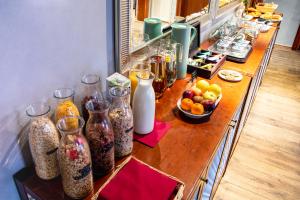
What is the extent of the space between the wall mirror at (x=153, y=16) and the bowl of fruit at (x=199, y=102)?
31 cm

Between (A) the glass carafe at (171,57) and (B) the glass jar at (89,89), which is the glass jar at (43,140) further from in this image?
(A) the glass carafe at (171,57)

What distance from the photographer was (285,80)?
360cm

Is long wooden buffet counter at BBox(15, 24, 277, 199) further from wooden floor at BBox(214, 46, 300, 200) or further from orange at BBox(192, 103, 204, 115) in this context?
wooden floor at BBox(214, 46, 300, 200)

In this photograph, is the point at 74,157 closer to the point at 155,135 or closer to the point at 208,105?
the point at 155,135

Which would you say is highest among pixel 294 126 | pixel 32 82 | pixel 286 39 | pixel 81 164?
pixel 32 82

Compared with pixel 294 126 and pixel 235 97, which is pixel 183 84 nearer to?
pixel 235 97

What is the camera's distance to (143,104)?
80cm

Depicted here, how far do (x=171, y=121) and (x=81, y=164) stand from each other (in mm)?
476

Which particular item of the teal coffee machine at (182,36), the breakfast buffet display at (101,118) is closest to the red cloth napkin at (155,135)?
the breakfast buffet display at (101,118)

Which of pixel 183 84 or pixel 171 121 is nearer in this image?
pixel 171 121

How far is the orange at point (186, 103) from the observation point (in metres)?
0.99

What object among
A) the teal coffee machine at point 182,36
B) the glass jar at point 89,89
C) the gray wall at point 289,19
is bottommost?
the gray wall at point 289,19

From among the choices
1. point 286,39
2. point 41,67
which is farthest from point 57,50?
point 286,39

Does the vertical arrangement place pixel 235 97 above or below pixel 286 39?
above
